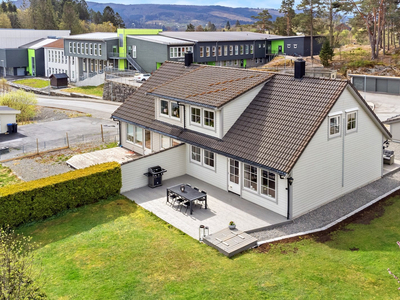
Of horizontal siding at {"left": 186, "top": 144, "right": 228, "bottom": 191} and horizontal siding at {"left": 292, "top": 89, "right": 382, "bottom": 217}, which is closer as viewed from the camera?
horizontal siding at {"left": 292, "top": 89, "right": 382, "bottom": 217}

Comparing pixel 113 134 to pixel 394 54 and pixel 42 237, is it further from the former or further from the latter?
pixel 394 54

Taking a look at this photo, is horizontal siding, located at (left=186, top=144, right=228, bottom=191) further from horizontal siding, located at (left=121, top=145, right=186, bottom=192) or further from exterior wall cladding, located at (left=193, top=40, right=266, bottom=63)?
exterior wall cladding, located at (left=193, top=40, right=266, bottom=63)

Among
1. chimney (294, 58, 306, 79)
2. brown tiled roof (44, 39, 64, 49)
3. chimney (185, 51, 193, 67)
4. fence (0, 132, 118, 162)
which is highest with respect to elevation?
brown tiled roof (44, 39, 64, 49)

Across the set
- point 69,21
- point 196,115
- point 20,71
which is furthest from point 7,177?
point 69,21

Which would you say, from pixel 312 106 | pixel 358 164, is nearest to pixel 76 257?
pixel 312 106

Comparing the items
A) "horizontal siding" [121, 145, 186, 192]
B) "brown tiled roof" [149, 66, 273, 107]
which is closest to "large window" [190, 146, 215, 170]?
"horizontal siding" [121, 145, 186, 192]

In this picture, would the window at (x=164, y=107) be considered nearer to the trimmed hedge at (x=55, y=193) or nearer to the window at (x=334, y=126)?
the trimmed hedge at (x=55, y=193)
